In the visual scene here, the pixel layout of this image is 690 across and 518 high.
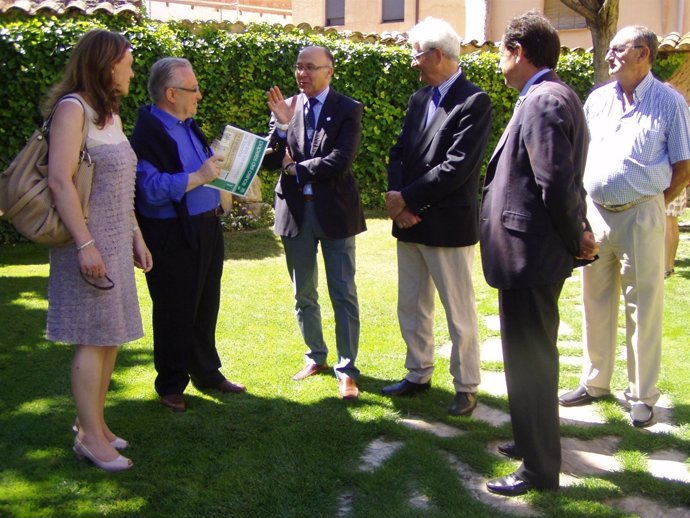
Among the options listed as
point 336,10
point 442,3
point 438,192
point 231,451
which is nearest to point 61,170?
point 231,451

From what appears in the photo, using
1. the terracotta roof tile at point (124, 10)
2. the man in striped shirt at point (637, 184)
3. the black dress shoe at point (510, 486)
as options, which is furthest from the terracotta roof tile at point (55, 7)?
the black dress shoe at point (510, 486)

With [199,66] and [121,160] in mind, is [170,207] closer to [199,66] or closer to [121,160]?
[121,160]

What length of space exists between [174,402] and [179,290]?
0.66 metres

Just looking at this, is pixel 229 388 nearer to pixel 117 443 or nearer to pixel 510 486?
pixel 117 443

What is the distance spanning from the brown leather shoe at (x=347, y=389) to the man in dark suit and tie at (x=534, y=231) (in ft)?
4.37

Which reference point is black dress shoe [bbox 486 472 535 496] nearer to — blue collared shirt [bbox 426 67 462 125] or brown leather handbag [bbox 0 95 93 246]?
blue collared shirt [bbox 426 67 462 125]

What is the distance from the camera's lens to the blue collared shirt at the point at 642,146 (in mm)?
4367

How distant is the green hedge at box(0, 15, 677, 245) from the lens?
30.1 feet

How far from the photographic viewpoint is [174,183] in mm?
4230

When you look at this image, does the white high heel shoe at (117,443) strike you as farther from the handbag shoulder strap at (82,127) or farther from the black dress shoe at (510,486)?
the black dress shoe at (510,486)

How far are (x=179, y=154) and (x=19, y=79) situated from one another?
5.68 metres

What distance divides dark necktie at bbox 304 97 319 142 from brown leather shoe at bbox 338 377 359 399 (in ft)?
5.02

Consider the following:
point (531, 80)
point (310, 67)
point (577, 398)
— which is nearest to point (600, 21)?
point (310, 67)

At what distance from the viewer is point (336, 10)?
2361 centimetres
